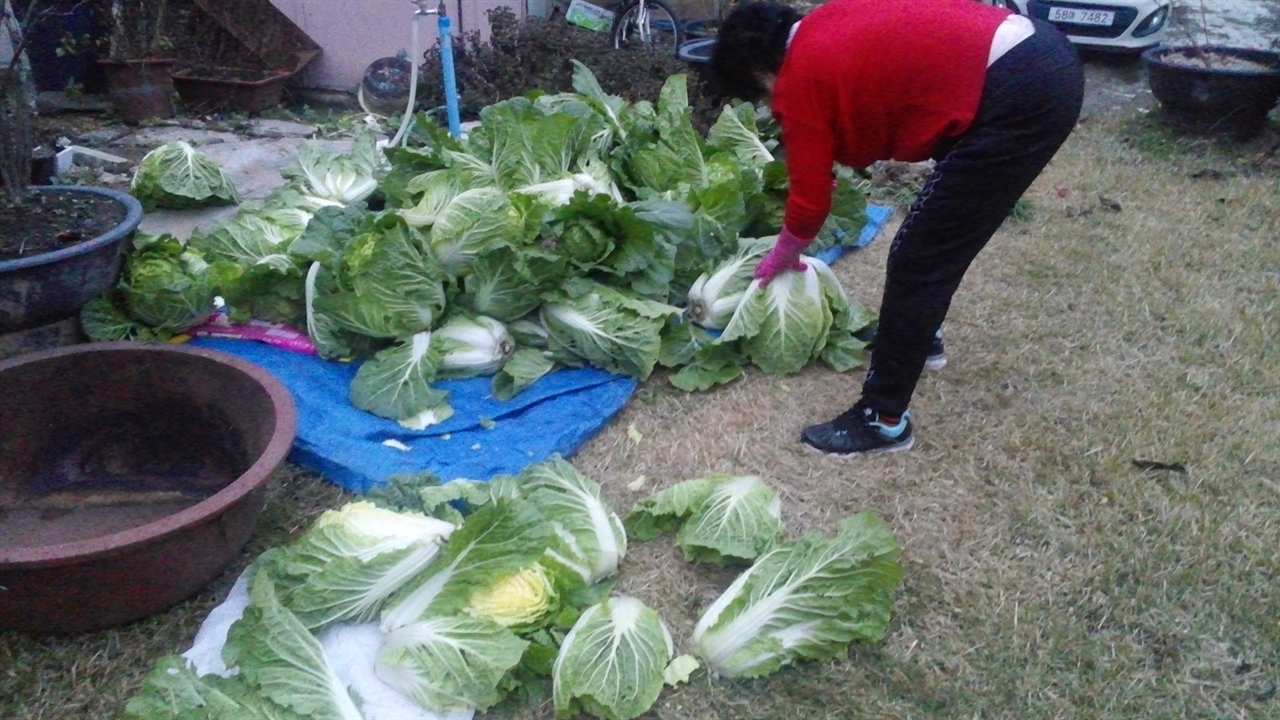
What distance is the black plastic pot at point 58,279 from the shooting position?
9.31ft

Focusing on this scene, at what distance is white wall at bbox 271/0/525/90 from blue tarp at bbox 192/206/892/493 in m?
4.99

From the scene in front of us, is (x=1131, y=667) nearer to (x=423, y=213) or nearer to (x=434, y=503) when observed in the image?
(x=434, y=503)

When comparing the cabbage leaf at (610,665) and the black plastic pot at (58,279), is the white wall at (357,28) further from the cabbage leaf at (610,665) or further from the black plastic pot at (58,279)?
the cabbage leaf at (610,665)

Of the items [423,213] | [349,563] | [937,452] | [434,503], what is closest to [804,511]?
[937,452]

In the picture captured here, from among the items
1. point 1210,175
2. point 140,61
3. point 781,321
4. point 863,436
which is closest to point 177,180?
point 140,61

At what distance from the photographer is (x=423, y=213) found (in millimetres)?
3566

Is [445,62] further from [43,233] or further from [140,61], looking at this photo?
[140,61]

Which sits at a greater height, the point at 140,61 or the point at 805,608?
the point at 140,61

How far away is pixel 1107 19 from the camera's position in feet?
26.3

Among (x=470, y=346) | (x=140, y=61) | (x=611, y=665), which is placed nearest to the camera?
(x=611, y=665)

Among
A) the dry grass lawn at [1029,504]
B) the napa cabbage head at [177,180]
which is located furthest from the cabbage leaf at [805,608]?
the napa cabbage head at [177,180]

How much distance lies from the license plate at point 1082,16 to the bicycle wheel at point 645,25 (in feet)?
11.5

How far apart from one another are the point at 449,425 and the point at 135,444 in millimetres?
995

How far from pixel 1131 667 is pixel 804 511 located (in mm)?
979
